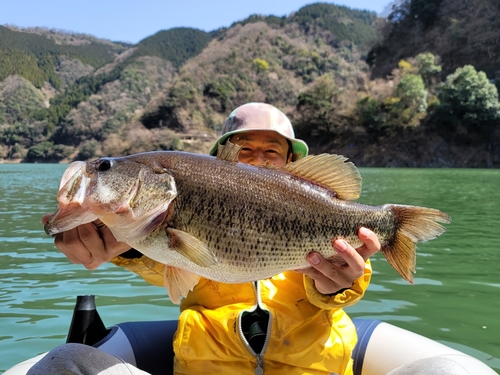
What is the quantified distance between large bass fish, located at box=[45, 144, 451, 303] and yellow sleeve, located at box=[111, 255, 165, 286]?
43 cm

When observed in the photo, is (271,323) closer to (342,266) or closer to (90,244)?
(342,266)

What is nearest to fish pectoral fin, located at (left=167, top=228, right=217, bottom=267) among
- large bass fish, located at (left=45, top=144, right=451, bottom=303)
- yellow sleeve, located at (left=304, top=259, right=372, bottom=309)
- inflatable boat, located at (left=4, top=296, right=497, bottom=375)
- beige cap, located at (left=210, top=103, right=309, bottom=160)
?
large bass fish, located at (left=45, top=144, right=451, bottom=303)

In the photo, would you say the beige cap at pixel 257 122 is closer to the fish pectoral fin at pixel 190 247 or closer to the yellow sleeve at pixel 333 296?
the yellow sleeve at pixel 333 296

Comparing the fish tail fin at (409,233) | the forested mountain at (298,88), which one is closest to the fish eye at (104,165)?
the fish tail fin at (409,233)

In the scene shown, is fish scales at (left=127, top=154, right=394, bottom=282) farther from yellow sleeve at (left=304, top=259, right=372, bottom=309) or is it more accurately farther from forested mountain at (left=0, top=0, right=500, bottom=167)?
forested mountain at (left=0, top=0, right=500, bottom=167)

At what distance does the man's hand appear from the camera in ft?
7.72

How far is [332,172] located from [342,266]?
50cm

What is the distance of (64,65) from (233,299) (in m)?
193

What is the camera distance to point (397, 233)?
2490mm

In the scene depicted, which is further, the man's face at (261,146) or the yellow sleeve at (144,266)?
the man's face at (261,146)

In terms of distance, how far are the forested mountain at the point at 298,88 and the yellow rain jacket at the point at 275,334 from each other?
50735 mm

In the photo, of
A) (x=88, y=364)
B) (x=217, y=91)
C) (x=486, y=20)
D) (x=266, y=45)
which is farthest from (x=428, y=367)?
(x=266, y=45)

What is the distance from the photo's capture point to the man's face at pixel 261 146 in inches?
133

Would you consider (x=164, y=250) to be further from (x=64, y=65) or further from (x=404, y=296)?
(x=64, y=65)
